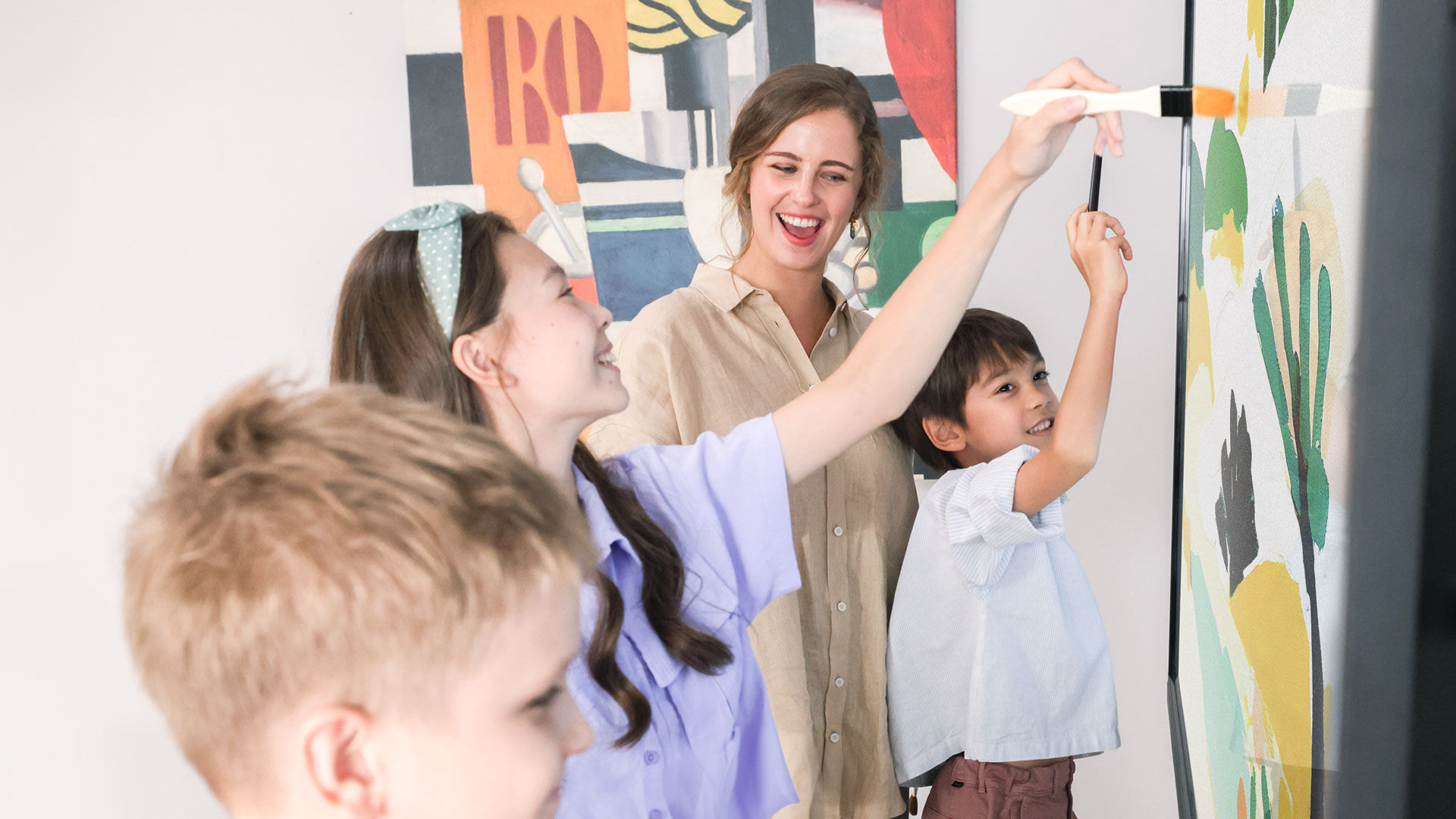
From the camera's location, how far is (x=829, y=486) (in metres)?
1.39

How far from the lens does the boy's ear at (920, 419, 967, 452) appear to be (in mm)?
Result: 1512

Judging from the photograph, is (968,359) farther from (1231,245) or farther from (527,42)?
(527,42)

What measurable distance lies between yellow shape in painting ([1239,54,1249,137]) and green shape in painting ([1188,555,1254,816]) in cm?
32

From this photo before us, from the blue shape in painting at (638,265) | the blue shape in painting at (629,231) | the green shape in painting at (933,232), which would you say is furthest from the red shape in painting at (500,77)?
the green shape in painting at (933,232)

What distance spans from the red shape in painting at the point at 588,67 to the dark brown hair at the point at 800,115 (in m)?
0.53

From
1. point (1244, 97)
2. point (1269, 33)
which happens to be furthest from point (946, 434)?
point (1269, 33)

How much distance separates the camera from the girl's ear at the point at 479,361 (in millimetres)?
913

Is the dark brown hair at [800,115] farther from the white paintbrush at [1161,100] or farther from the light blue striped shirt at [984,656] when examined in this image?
the white paintbrush at [1161,100]

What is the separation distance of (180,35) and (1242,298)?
203cm

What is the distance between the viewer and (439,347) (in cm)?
92

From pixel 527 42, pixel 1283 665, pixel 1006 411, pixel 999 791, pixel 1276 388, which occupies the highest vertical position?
pixel 527 42

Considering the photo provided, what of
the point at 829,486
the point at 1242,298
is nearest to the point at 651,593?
the point at 829,486

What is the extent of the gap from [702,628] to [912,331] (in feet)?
→ 1.10

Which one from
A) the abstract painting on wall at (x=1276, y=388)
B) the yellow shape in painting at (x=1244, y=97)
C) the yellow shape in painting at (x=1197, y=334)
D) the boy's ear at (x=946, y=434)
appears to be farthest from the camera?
the boy's ear at (x=946, y=434)
